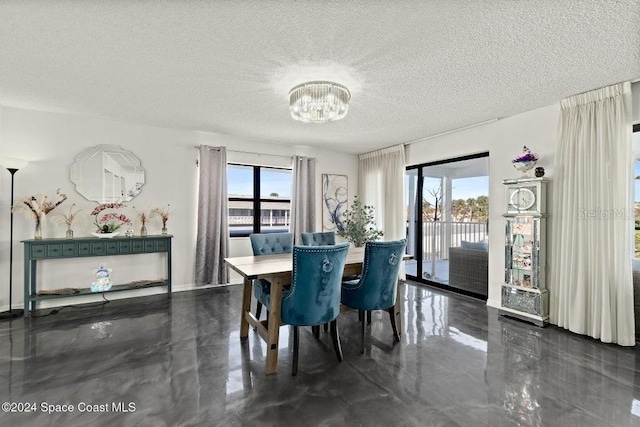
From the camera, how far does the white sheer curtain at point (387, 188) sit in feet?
17.2

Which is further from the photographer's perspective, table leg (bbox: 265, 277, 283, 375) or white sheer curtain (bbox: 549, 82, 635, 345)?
white sheer curtain (bbox: 549, 82, 635, 345)

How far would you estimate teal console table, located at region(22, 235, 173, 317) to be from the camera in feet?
11.1

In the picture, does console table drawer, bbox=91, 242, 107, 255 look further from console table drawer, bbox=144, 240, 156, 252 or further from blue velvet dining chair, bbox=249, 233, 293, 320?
blue velvet dining chair, bbox=249, 233, 293, 320

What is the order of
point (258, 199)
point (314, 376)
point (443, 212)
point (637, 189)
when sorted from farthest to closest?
point (258, 199), point (443, 212), point (637, 189), point (314, 376)

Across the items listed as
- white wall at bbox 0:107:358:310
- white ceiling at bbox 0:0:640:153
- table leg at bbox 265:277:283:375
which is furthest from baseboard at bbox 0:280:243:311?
table leg at bbox 265:277:283:375

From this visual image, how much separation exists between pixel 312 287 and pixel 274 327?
1.43 ft

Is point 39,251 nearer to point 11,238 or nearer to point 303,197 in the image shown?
point 11,238

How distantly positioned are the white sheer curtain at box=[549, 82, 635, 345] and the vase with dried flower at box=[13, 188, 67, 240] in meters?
5.90

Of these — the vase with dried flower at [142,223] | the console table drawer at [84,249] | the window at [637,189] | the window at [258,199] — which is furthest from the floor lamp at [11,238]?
the window at [637,189]

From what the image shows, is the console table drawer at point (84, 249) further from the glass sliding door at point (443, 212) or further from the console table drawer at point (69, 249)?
the glass sliding door at point (443, 212)

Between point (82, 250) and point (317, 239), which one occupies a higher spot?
point (317, 239)

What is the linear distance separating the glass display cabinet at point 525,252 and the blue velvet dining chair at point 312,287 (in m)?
2.35

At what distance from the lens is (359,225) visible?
18.4 ft

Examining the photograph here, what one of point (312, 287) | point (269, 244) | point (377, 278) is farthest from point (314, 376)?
point (269, 244)
